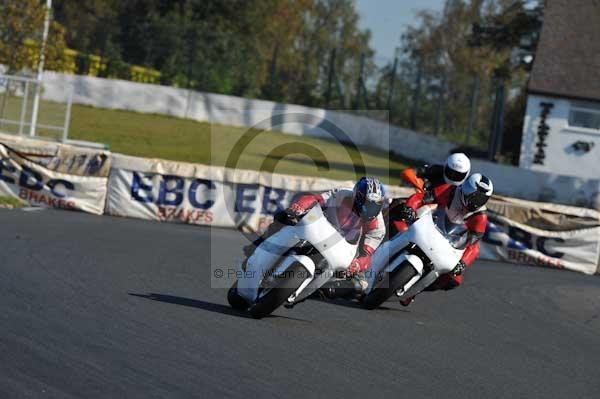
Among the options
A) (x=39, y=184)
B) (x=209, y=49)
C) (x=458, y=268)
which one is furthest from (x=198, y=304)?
(x=209, y=49)

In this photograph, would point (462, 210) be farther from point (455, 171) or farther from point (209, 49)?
point (209, 49)

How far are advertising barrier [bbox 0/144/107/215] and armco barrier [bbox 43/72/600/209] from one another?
61.8ft

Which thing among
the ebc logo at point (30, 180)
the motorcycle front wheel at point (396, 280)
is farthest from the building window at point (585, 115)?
the motorcycle front wheel at point (396, 280)

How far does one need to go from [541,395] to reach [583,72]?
33.4 meters

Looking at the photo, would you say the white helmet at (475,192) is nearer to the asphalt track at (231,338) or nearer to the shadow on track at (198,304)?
the asphalt track at (231,338)

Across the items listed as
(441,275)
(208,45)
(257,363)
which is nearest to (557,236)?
(441,275)

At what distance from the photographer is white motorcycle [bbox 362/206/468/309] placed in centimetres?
1051

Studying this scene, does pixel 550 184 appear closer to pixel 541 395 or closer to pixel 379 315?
pixel 379 315

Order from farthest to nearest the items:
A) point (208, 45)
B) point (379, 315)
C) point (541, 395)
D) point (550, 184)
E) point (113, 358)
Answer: point (208, 45) < point (550, 184) < point (379, 315) < point (541, 395) < point (113, 358)

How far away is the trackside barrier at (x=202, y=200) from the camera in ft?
58.4

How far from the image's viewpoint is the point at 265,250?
29.3ft

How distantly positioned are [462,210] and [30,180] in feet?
28.4

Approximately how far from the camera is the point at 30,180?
17750mm

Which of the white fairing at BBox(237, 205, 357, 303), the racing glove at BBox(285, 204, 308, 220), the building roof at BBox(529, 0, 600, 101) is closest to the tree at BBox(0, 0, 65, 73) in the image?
the building roof at BBox(529, 0, 600, 101)
